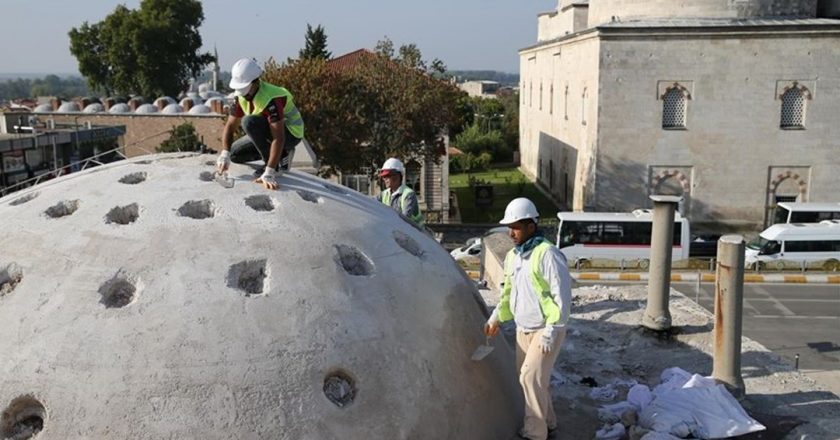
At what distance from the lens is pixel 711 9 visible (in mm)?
32781

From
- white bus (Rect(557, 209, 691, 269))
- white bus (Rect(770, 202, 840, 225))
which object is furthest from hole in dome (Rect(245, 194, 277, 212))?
white bus (Rect(770, 202, 840, 225))

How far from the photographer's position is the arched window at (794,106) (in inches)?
1303

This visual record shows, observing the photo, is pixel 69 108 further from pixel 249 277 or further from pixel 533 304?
pixel 533 304

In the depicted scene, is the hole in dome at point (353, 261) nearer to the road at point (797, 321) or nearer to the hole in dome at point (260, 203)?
the hole in dome at point (260, 203)

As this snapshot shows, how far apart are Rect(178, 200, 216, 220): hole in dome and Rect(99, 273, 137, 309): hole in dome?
2.90 ft

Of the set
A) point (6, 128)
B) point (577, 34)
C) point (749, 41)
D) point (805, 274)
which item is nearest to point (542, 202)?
point (577, 34)

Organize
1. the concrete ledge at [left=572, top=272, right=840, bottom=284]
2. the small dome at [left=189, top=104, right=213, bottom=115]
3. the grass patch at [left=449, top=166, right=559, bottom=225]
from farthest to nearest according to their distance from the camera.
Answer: the small dome at [left=189, top=104, right=213, bottom=115] < the grass patch at [left=449, top=166, right=559, bottom=225] < the concrete ledge at [left=572, top=272, right=840, bottom=284]

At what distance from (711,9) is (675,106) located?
420 cm

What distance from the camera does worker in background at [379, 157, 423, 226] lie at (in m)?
Result: 10.1

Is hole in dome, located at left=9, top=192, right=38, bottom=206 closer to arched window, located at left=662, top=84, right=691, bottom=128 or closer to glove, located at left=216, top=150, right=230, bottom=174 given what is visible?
glove, located at left=216, top=150, right=230, bottom=174

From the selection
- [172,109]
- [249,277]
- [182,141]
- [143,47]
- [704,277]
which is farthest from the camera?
[143,47]

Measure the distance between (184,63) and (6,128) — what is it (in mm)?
29756

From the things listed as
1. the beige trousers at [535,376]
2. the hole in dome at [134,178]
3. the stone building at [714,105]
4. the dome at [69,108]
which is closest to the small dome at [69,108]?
the dome at [69,108]

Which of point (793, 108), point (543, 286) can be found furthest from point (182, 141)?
point (543, 286)
